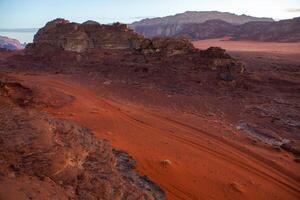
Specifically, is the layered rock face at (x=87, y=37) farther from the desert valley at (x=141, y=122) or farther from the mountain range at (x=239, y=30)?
the mountain range at (x=239, y=30)

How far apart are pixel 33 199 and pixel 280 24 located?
61.1m

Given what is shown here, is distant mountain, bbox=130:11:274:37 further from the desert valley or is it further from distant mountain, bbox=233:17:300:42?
the desert valley

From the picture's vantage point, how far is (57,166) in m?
4.41

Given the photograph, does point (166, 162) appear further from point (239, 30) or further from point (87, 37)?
point (239, 30)

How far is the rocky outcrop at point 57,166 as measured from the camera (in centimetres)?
396

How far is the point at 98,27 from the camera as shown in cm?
2695

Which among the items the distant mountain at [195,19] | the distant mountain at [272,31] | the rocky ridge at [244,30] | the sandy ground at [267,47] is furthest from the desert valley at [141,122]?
the distant mountain at [195,19]

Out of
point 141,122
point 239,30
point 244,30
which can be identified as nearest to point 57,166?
point 141,122

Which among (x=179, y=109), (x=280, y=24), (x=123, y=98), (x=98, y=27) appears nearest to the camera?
A: (x=179, y=109)

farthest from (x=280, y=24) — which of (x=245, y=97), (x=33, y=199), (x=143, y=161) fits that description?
(x=33, y=199)

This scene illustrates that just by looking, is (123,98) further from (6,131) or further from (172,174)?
(6,131)

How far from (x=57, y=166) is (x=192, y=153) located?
4670 millimetres

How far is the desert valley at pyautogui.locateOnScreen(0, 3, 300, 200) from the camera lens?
4660mm

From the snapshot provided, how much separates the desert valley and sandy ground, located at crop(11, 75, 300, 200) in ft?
0.11
